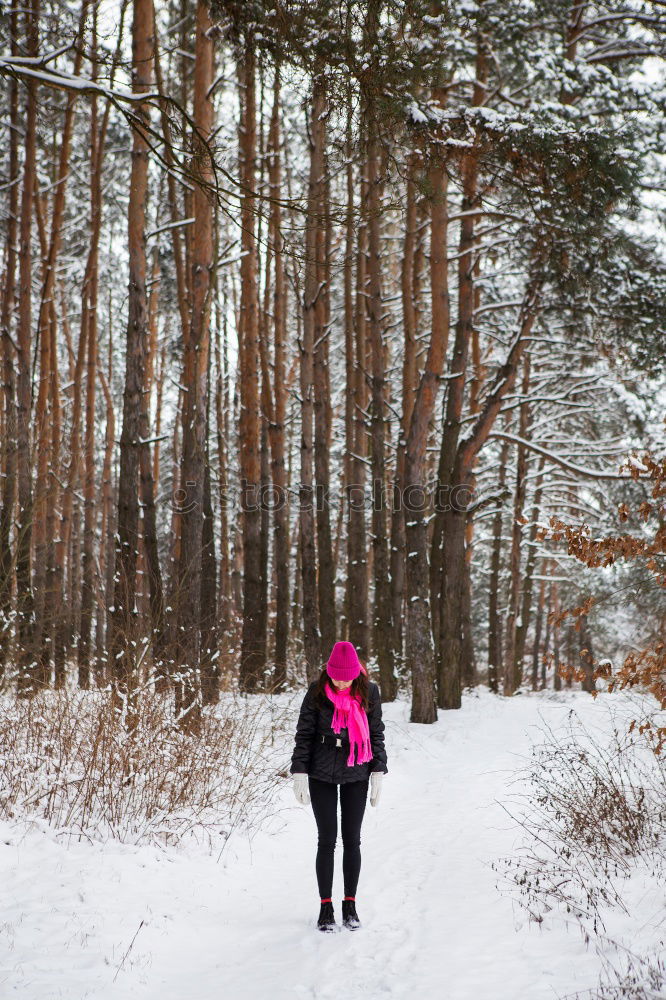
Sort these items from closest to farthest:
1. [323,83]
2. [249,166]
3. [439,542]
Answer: [323,83]
[249,166]
[439,542]

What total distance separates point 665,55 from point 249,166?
6520 millimetres

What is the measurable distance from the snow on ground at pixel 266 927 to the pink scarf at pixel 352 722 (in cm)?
96

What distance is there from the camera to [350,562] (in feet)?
45.7

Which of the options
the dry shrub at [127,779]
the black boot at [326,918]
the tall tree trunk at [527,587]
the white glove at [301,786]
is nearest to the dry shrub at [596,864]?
the black boot at [326,918]

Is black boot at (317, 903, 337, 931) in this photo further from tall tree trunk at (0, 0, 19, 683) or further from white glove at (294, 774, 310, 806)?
tall tree trunk at (0, 0, 19, 683)

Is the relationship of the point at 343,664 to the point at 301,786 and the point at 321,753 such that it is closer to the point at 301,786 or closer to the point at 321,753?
the point at 321,753

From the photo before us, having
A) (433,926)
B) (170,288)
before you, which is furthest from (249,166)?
(433,926)

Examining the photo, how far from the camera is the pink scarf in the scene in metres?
4.56

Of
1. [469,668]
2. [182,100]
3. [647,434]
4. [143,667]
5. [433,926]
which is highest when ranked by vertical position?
[182,100]

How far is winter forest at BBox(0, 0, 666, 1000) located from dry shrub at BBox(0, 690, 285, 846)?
0.04 metres

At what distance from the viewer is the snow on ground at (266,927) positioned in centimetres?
364

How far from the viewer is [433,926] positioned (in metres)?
4.48

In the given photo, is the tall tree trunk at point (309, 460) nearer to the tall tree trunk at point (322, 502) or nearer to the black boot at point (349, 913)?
the tall tree trunk at point (322, 502)

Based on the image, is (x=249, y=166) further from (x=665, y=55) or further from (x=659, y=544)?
(x=659, y=544)
